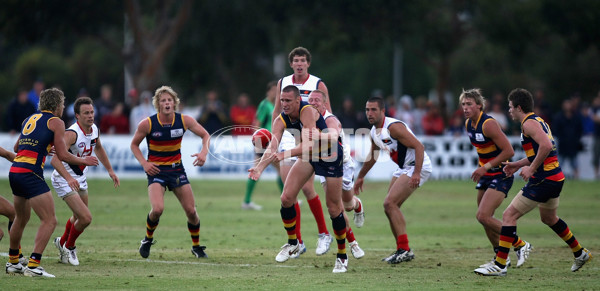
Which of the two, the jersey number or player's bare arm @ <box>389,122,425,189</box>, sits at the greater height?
the jersey number

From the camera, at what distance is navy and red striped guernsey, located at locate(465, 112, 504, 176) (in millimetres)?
10992

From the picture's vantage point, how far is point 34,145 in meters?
9.80

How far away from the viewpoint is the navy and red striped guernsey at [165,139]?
11.5 m

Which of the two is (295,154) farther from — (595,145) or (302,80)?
(595,145)

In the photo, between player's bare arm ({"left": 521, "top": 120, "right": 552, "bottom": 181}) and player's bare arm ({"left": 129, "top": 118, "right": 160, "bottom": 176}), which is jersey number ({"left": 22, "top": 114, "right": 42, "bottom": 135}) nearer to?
player's bare arm ({"left": 129, "top": 118, "right": 160, "bottom": 176})

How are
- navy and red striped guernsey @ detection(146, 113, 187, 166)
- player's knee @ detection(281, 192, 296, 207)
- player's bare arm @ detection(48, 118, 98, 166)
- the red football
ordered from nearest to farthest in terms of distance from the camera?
player's bare arm @ detection(48, 118, 98, 166) → player's knee @ detection(281, 192, 296, 207) → navy and red striped guernsey @ detection(146, 113, 187, 166) → the red football

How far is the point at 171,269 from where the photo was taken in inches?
416

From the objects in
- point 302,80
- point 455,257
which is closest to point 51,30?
point 302,80

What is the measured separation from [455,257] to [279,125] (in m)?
3.31

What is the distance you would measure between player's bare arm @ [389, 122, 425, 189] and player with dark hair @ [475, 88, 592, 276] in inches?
48.1

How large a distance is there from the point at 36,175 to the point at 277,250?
4.19 metres

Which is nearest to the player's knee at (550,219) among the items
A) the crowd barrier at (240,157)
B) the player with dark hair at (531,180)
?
the player with dark hair at (531,180)

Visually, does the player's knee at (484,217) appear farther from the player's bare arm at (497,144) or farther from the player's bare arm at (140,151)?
the player's bare arm at (140,151)

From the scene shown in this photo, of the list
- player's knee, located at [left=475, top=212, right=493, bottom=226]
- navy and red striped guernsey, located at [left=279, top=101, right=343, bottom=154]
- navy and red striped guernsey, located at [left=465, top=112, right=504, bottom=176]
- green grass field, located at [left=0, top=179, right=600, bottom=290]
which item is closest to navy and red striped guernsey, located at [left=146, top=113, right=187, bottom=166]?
green grass field, located at [left=0, top=179, right=600, bottom=290]
